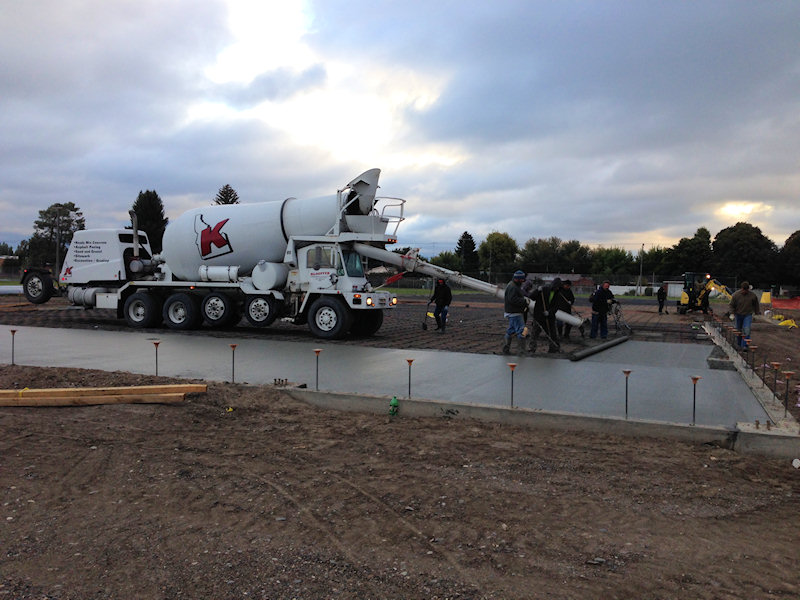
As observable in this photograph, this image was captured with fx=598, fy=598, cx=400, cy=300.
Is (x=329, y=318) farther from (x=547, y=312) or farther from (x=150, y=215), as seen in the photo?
(x=150, y=215)

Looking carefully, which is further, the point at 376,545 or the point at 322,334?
the point at 322,334

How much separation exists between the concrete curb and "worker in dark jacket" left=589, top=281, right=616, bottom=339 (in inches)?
397

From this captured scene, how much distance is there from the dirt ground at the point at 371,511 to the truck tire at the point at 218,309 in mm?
9946

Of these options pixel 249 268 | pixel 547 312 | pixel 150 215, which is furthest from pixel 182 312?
pixel 150 215

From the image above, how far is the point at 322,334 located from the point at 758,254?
8859 cm

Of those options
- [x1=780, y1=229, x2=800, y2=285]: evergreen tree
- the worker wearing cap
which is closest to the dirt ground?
the worker wearing cap

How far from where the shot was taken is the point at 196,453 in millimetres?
6359

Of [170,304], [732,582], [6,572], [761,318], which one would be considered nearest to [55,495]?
[6,572]

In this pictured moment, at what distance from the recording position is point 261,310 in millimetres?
17203

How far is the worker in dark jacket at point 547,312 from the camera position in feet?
45.4

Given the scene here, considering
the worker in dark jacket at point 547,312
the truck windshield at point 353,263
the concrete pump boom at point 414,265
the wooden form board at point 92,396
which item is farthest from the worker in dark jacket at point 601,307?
the wooden form board at point 92,396

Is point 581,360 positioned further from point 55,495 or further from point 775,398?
point 55,495

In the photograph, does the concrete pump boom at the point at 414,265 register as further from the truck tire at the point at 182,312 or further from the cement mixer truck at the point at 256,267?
the truck tire at the point at 182,312

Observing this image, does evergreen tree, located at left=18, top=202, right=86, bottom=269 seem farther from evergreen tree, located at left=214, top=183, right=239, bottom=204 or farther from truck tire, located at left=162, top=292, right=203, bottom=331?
truck tire, located at left=162, top=292, right=203, bottom=331
